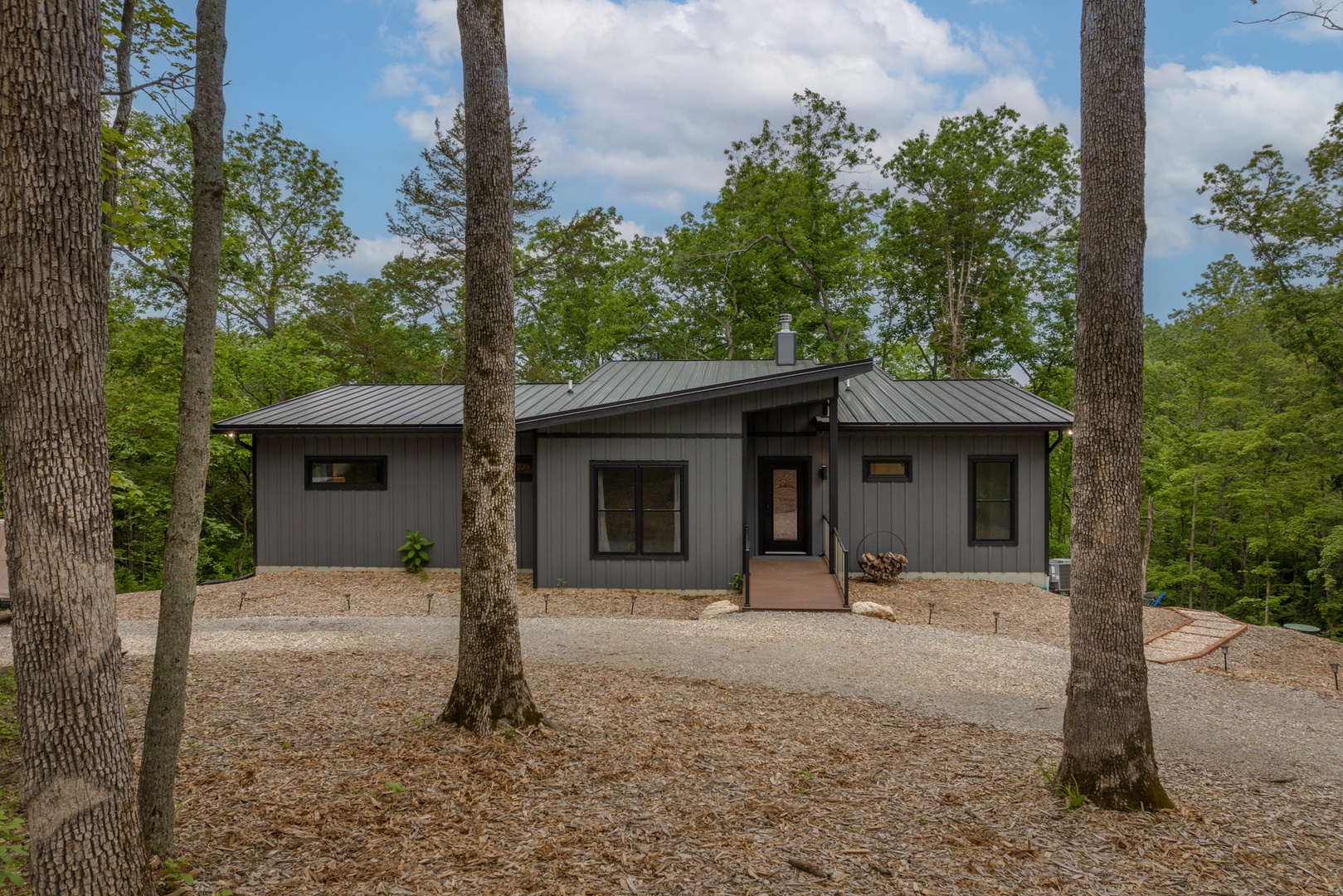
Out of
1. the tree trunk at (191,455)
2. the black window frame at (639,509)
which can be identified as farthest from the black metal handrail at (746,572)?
the tree trunk at (191,455)

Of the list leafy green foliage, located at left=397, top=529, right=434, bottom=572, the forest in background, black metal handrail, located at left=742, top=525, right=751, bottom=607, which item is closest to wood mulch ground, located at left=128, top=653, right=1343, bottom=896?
black metal handrail, located at left=742, top=525, right=751, bottom=607

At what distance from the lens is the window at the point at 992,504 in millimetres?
12406

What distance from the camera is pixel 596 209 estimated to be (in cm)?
2483

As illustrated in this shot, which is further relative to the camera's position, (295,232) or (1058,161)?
(1058,161)

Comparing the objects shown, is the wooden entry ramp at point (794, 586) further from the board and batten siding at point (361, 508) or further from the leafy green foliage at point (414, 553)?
the leafy green foliage at point (414, 553)

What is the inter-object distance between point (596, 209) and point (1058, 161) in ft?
49.5

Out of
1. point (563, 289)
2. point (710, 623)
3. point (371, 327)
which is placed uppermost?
point (563, 289)

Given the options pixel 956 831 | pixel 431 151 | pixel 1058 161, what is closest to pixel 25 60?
pixel 956 831

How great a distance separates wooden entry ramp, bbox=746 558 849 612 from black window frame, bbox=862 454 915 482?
1.72 metres

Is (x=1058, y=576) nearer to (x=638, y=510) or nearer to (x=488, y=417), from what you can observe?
(x=638, y=510)

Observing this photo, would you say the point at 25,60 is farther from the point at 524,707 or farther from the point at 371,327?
the point at 371,327

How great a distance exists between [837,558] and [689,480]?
8.18ft

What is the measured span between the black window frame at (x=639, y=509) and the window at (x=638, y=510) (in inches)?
0.5

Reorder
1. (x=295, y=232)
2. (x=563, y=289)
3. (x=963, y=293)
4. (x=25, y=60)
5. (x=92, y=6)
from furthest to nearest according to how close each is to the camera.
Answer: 1. (x=563, y=289)
2. (x=963, y=293)
3. (x=295, y=232)
4. (x=92, y=6)
5. (x=25, y=60)
